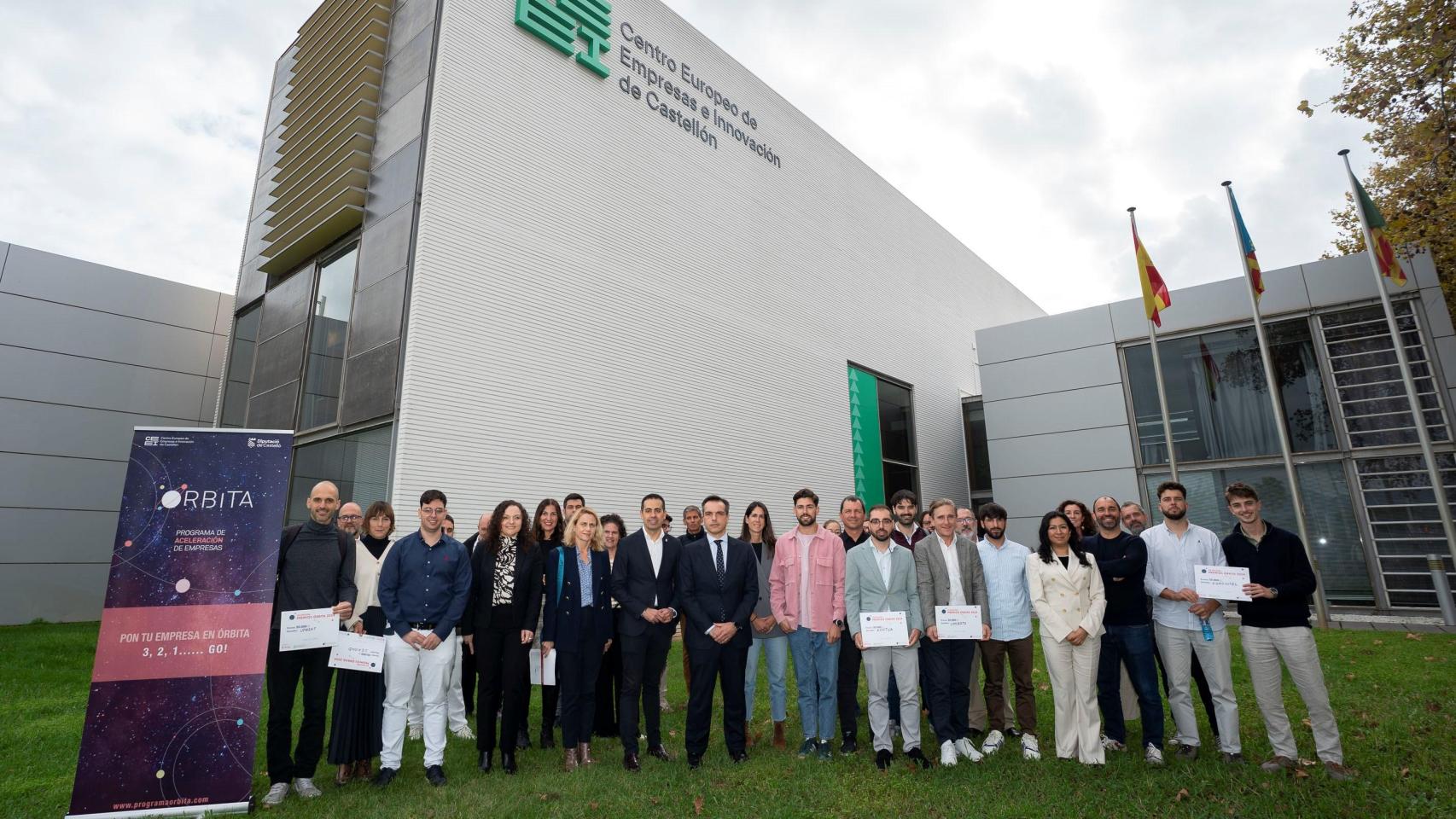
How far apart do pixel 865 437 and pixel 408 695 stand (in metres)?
15.7

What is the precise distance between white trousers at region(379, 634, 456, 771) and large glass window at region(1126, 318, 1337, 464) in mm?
15239

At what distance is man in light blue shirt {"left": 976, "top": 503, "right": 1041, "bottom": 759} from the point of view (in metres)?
5.55

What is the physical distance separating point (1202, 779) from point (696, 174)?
14.8 meters

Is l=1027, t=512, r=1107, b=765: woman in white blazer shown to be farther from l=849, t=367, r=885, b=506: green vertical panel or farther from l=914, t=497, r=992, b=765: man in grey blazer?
l=849, t=367, r=885, b=506: green vertical panel

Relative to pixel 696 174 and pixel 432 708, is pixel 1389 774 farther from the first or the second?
pixel 696 174

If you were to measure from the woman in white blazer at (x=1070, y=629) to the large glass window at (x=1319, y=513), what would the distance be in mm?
9282

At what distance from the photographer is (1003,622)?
5.61 meters

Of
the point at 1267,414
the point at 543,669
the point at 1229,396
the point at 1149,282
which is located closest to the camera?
the point at 543,669

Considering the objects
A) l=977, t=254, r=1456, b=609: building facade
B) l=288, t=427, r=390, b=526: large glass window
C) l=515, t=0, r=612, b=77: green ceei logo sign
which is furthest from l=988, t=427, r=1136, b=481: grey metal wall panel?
l=288, t=427, r=390, b=526: large glass window

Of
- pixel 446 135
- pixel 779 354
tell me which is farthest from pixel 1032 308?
pixel 446 135

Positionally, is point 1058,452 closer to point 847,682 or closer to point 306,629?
point 847,682

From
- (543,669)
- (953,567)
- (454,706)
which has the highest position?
(953,567)

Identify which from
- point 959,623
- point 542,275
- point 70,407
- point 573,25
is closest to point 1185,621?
point 959,623

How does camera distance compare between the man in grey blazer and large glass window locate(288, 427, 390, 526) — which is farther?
large glass window locate(288, 427, 390, 526)
